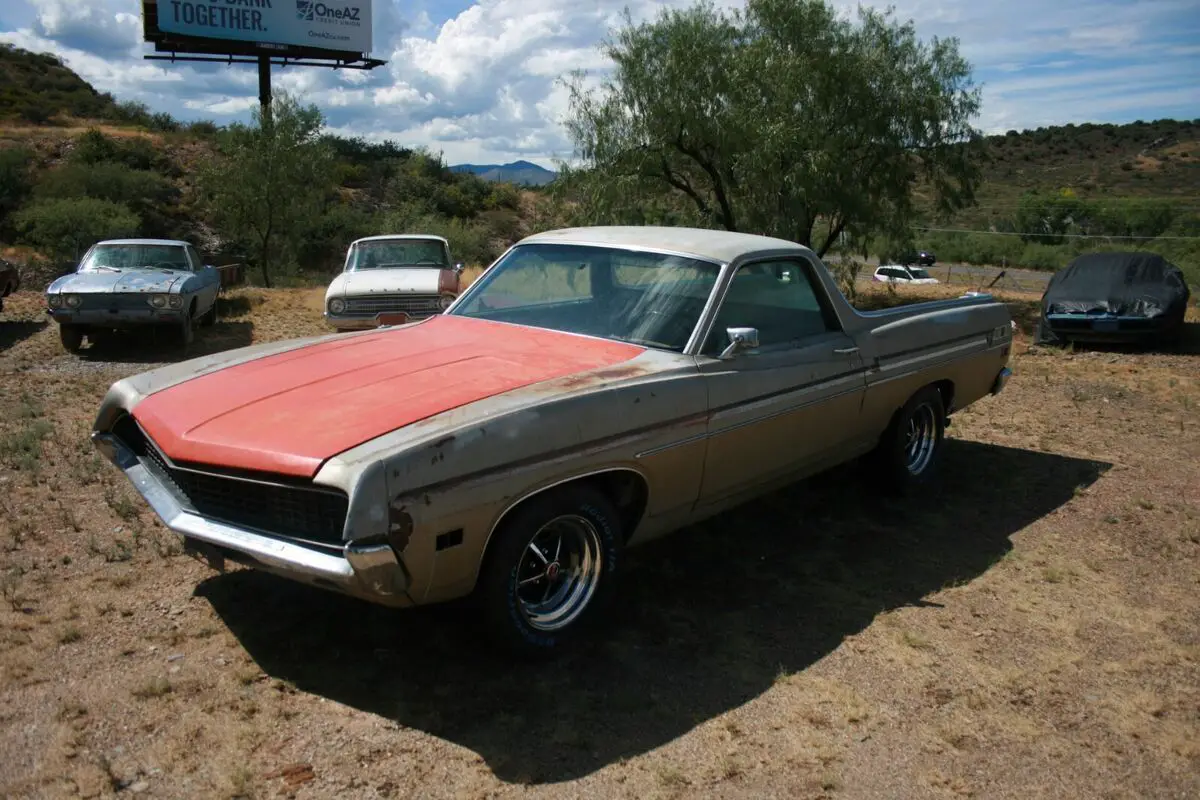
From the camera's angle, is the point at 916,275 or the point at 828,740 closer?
the point at 828,740

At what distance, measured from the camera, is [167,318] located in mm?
11141

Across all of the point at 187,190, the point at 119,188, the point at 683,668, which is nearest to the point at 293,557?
the point at 683,668

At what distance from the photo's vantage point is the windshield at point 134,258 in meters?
11.8

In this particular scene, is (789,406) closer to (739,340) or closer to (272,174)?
(739,340)

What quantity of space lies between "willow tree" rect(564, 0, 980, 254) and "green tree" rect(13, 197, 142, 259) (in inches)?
584

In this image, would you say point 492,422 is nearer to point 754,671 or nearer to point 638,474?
point 638,474

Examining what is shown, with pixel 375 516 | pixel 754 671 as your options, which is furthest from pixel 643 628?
pixel 375 516

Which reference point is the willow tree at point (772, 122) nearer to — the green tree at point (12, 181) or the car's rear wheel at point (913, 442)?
the car's rear wheel at point (913, 442)

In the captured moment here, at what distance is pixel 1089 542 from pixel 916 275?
30.4 m

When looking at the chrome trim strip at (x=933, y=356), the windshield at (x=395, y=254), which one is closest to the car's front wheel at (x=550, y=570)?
the chrome trim strip at (x=933, y=356)

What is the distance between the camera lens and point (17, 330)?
13.0 meters

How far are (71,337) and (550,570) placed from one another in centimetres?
983

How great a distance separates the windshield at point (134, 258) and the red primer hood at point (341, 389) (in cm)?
864

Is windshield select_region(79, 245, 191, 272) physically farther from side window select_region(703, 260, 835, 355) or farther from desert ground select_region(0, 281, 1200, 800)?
side window select_region(703, 260, 835, 355)
